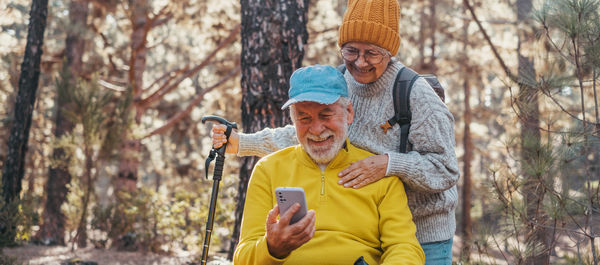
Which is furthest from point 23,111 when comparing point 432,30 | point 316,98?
point 432,30

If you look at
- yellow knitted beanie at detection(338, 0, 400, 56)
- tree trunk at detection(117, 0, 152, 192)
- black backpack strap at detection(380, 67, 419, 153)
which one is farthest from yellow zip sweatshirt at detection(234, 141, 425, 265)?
tree trunk at detection(117, 0, 152, 192)

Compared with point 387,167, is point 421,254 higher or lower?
lower

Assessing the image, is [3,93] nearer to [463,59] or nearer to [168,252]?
[168,252]

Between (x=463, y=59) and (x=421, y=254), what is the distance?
493 inches

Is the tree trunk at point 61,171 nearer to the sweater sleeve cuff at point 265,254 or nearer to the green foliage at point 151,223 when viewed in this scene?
the green foliage at point 151,223

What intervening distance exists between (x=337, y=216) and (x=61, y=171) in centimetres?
1136

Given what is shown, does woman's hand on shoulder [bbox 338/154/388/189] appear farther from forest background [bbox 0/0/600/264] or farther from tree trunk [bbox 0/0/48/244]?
tree trunk [bbox 0/0/48/244]

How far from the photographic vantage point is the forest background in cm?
457

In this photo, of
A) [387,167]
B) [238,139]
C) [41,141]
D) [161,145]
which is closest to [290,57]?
[238,139]

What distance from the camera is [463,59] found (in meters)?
14.1

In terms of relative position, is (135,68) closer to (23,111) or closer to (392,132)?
(23,111)

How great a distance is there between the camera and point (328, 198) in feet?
8.25

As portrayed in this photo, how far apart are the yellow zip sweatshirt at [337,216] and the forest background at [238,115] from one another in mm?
1951

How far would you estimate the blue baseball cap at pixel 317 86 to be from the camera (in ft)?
7.93
